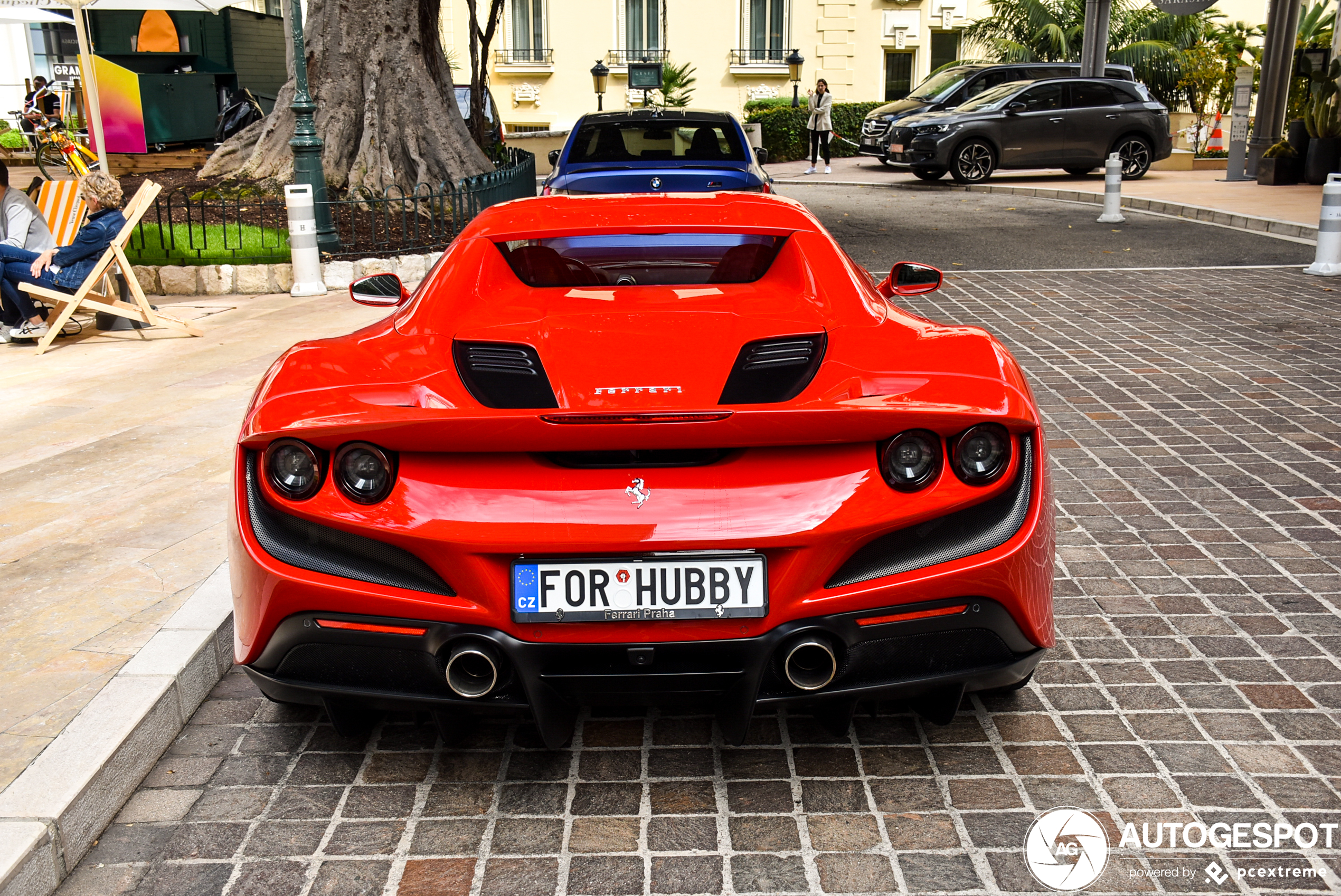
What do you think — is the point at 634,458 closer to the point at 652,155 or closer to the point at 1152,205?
the point at 652,155

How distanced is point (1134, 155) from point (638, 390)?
71.9 ft

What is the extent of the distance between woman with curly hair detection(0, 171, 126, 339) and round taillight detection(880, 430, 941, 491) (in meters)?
7.86

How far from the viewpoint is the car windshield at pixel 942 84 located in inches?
976

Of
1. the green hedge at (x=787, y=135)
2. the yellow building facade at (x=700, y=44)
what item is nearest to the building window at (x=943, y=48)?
the yellow building facade at (x=700, y=44)

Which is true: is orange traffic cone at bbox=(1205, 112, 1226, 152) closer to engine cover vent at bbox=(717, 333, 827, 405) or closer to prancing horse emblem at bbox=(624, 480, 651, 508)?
engine cover vent at bbox=(717, 333, 827, 405)

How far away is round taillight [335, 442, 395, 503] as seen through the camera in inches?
107

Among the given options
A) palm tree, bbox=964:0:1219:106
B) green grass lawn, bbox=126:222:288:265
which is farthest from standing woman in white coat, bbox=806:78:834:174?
green grass lawn, bbox=126:222:288:265

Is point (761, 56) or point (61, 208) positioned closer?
point (61, 208)

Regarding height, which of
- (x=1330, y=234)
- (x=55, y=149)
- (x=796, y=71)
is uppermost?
(x=796, y=71)

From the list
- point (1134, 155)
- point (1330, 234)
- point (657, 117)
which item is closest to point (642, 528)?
point (657, 117)

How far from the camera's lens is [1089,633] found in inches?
153

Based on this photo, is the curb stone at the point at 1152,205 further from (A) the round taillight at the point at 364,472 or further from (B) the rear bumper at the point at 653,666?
(A) the round taillight at the point at 364,472

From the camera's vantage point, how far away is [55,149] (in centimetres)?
2236

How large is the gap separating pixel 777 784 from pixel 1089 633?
1368 mm
